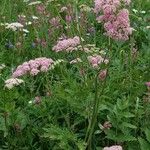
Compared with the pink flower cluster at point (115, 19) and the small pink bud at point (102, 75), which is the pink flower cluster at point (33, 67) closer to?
the small pink bud at point (102, 75)

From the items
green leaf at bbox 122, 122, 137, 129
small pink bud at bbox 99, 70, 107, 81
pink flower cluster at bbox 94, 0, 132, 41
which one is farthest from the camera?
small pink bud at bbox 99, 70, 107, 81

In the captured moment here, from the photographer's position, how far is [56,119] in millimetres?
3574

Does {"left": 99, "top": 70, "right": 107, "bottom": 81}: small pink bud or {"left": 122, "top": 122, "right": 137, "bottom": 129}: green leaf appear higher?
{"left": 99, "top": 70, "right": 107, "bottom": 81}: small pink bud

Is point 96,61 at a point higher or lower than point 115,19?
lower

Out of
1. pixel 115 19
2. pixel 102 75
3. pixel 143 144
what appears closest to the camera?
pixel 115 19

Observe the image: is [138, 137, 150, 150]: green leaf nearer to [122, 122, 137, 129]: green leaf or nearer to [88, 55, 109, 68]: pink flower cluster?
[122, 122, 137, 129]: green leaf

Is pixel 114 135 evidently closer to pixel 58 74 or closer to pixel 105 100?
pixel 105 100

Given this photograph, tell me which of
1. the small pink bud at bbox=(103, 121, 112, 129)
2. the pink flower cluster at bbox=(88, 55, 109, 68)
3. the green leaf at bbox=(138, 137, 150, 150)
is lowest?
the green leaf at bbox=(138, 137, 150, 150)

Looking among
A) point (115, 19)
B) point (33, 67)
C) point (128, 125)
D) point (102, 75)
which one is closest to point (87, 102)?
point (102, 75)

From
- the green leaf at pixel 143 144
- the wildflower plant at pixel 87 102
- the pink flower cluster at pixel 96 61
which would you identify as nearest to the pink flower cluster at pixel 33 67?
the wildflower plant at pixel 87 102

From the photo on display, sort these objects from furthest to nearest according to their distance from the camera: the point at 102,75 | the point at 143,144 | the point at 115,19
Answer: the point at 102,75
the point at 143,144
the point at 115,19

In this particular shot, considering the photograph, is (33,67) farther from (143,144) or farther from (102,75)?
(143,144)

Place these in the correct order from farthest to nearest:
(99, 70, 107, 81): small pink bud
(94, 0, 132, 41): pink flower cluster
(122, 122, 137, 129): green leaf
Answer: (99, 70, 107, 81): small pink bud → (122, 122, 137, 129): green leaf → (94, 0, 132, 41): pink flower cluster

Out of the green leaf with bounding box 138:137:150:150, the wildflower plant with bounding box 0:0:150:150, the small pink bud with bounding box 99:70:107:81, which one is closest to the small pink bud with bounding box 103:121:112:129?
the wildflower plant with bounding box 0:0:150:150
